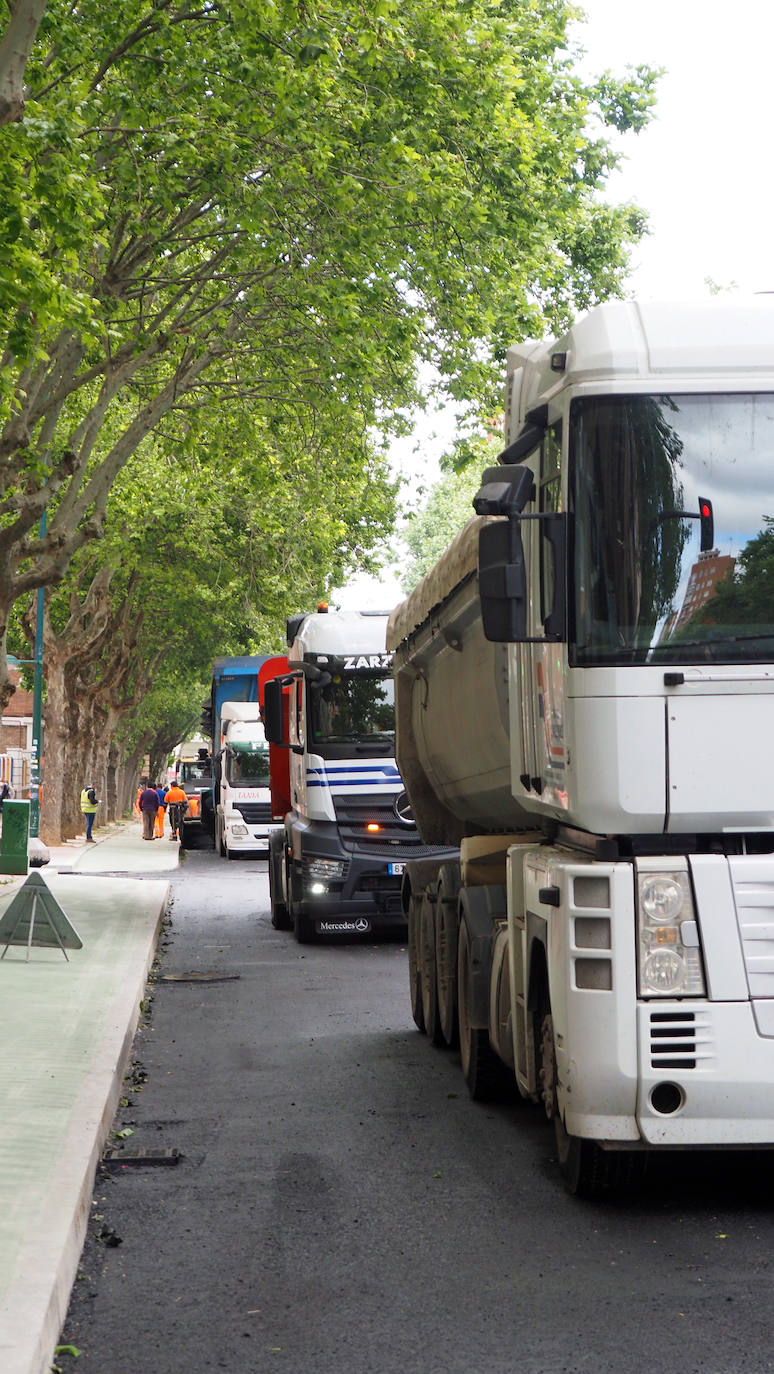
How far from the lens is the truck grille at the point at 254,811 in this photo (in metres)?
34.1

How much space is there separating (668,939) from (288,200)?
43.5 ft

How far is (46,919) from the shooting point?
14820mm

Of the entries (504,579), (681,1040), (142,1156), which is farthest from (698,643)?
(142,1156)

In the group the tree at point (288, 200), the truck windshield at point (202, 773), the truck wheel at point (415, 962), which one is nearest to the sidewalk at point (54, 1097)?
the truck wheel at point (415, 962)

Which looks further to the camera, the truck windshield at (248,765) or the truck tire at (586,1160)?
the truck windshield at (248,765)

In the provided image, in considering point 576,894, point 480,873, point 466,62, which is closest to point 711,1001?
point 576,894

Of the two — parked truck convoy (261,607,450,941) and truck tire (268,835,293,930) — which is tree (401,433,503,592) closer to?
truck tire (268,835,293,930)

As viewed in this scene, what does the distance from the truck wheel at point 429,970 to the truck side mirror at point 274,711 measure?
8.28 metres

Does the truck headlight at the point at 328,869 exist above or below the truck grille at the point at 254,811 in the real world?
below

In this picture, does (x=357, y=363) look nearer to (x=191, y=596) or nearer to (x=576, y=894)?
(x=576, y=894)

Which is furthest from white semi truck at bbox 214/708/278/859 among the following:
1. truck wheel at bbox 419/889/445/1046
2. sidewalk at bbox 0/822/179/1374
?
truck wheel at bbox 419/889/445/1046

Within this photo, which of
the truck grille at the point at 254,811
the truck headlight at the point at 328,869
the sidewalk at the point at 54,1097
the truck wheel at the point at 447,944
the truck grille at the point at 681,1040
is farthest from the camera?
the truck grille at the point at 254,811

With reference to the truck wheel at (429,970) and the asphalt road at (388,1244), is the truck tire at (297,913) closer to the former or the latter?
the truck wheel at (429,970)

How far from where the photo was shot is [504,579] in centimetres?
620
